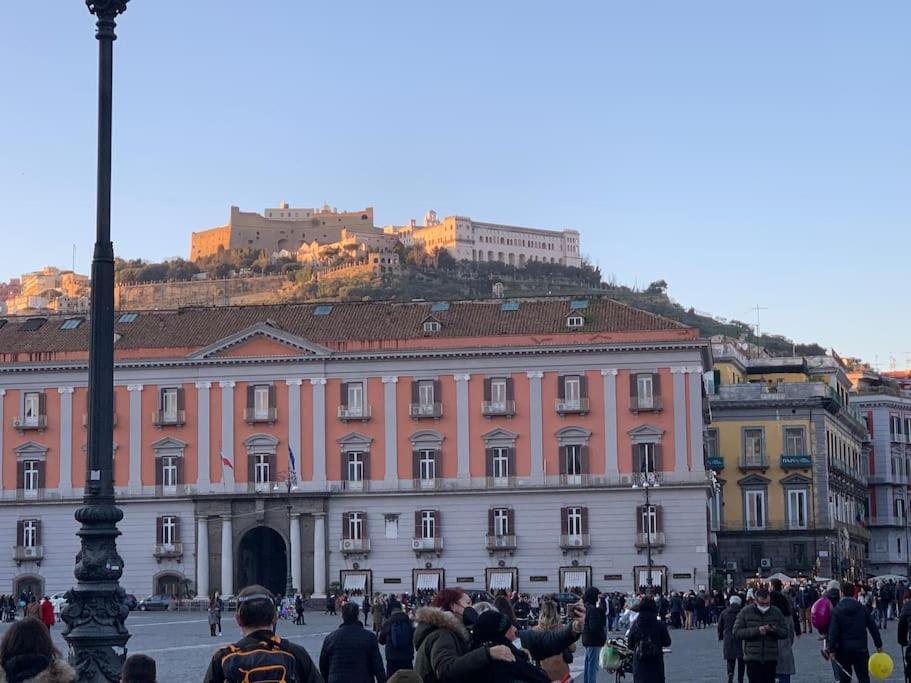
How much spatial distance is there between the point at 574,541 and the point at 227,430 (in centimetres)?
1433

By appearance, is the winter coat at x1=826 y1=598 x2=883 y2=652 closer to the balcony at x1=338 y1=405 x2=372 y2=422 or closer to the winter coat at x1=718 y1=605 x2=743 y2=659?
the winter coat at x1=718 y1=605 x2=743 y2=659

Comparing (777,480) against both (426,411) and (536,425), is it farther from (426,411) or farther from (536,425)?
(426,411)

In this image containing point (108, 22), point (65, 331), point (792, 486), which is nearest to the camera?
point (108, 22)

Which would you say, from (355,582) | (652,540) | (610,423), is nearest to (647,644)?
(652,540)

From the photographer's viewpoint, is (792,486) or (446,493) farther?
(792,486)

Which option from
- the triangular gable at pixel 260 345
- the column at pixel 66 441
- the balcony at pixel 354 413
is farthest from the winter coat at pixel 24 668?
the column at pixel 66 441

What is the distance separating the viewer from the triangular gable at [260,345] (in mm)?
72062

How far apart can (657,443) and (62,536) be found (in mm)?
23572

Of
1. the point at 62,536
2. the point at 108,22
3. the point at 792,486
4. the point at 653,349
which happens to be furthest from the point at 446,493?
the point at 108,22

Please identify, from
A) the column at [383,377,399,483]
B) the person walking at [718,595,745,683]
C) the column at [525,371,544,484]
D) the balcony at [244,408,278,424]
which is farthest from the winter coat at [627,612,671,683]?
the balcony at [244,408,278,424]

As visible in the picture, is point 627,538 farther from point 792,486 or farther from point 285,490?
point 792,486

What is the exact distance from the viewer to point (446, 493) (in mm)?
70875

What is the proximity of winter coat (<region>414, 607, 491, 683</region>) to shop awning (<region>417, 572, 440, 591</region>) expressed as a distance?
56.7 meters

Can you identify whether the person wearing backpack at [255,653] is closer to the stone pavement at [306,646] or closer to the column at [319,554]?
the stone pavement at [306,646]
